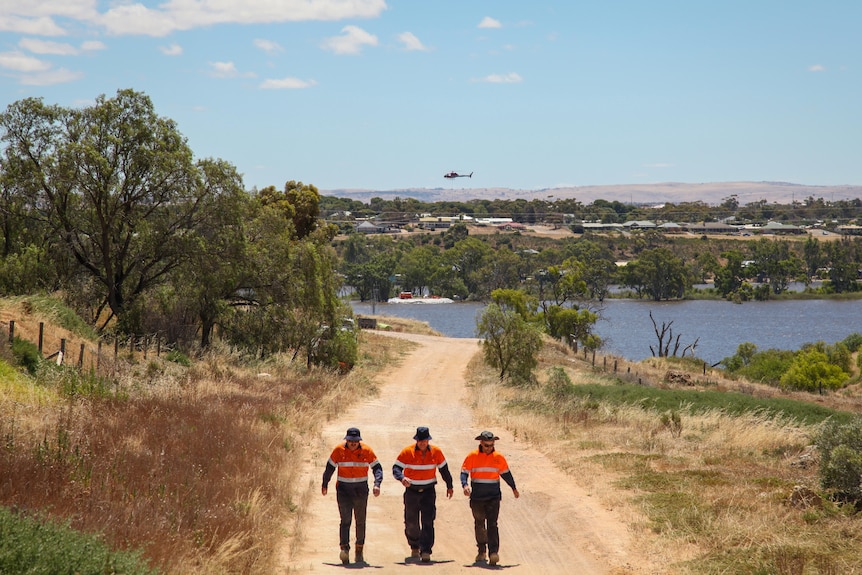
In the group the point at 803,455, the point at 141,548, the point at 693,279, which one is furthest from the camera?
the point at 693,279

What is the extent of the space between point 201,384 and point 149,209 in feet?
45.2

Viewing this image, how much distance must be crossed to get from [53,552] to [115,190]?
1125 inches

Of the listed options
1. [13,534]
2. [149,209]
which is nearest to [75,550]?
[13,534]

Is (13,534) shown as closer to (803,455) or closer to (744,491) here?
(744,491)

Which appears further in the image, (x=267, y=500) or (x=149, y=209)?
(x=149, y=209)

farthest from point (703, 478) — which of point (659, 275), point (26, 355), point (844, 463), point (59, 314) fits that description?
point (659, 275)

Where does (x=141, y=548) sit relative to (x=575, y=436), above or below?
above

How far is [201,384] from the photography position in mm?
23000

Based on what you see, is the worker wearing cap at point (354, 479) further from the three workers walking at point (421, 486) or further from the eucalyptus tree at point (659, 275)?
the eucalyptus tree at point (659, 275)

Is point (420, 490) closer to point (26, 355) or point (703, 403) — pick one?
point (26, 355)

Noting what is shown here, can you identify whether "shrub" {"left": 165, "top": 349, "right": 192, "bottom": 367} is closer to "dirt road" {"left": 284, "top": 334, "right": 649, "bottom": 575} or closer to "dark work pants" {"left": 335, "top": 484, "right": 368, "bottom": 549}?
"dirt road" {"left": 284, "top": 334, "right": 649, "bottom": 575}

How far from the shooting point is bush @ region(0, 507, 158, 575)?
687 cm

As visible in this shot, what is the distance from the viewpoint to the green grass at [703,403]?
1173 inches

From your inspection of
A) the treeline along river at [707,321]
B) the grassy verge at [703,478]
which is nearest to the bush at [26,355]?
the grassy verge at [703,478]
